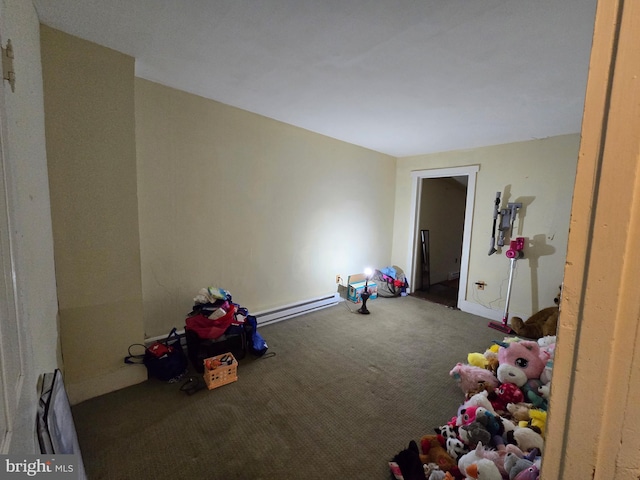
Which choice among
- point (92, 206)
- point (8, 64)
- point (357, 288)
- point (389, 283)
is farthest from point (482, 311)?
point (8, 64)

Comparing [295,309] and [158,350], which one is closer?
[158,350]

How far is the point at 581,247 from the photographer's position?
15.8 inches

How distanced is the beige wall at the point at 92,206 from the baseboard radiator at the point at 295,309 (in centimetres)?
72

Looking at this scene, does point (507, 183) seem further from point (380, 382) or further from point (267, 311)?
point (267, 311)

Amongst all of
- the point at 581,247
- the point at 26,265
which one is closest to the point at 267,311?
the point at 26,265

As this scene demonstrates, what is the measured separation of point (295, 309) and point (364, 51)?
107 inches

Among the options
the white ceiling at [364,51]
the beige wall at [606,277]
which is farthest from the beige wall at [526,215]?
the beige wall at [606,277]

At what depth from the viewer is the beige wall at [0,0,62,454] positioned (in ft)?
2.09

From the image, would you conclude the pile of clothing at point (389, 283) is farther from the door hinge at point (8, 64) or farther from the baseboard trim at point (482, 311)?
the door hinge at point (8, 64)

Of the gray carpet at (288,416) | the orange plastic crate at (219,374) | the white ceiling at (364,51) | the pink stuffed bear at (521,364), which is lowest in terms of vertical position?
the gray carpet at (288,416)

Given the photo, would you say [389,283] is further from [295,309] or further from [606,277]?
[606,277]

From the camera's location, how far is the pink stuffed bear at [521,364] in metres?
1.85

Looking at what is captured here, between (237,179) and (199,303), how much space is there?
50.5 inches

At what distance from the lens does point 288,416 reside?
1.75 m
